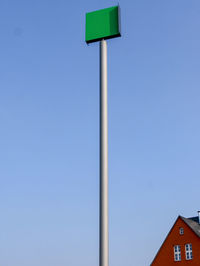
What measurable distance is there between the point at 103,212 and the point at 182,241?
41460 millimetres

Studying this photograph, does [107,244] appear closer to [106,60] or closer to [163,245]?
[106,60]

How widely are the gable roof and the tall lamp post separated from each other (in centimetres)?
4035

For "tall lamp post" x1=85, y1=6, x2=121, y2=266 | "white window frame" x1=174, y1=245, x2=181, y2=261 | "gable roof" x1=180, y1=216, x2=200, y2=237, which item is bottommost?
"white window frame" x1=174, y1=245, x2=181, y2=261

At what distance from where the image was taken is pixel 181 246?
45.1m

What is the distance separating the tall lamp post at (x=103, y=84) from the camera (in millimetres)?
6332

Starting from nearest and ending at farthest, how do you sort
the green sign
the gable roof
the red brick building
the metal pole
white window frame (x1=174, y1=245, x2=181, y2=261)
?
the metal pole < the green sign < the red brick building < white window frame (x1=174, y1=245, x2=181, y2=261) < the gable roof

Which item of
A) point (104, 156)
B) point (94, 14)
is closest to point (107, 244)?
point (104, 156)

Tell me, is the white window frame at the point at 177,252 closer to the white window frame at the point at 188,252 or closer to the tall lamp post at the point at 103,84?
the white window frame at the point at 188,252

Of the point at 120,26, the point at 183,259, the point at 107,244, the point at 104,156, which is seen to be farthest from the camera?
the point at 183,259

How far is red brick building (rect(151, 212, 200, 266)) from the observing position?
43906 mm

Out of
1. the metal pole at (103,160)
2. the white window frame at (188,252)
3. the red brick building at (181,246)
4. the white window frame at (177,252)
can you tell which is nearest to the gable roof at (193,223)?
the red brick building at (181,246)

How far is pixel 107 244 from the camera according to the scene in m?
6.29

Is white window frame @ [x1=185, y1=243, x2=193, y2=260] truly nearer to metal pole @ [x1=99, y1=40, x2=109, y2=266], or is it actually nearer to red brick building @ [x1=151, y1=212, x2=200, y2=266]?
red brick building @ [x1=151, y1=212, x2=200, y2=266]

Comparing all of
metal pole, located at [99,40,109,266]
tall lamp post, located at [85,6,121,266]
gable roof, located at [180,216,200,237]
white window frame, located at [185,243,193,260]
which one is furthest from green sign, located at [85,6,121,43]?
white window frame, located at [185,243,193,260]
